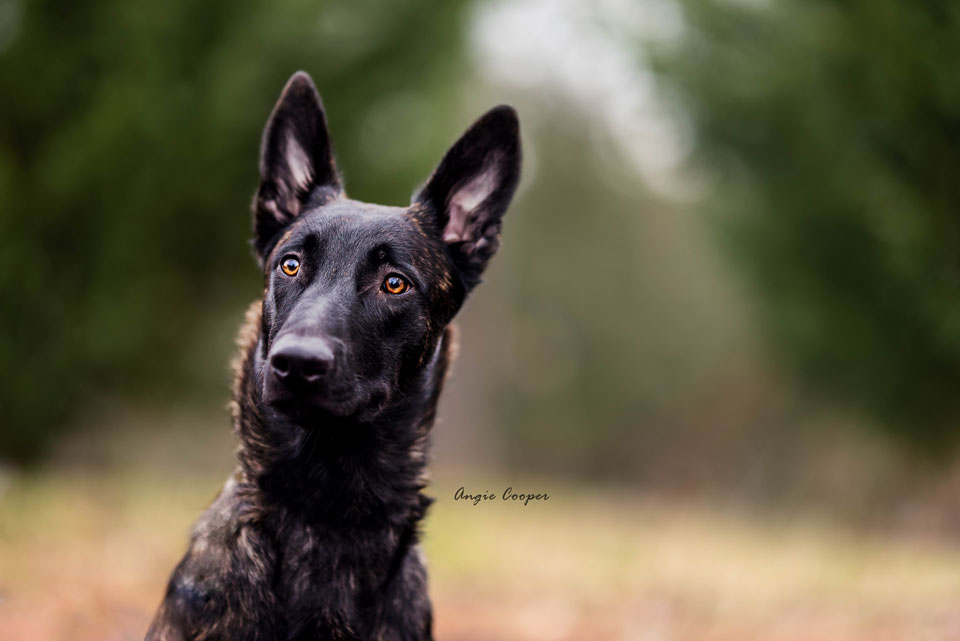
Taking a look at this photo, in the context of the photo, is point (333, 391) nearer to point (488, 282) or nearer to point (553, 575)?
point (553, 575)

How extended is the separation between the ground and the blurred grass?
2 centimetres

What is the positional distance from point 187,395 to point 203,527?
10.0 metres

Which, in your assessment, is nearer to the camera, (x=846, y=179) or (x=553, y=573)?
(x=553, y=573)

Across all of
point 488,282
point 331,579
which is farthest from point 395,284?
point 488,282

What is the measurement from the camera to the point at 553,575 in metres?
8.52

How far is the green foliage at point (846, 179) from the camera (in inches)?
423

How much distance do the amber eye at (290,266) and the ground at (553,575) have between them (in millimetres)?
1290

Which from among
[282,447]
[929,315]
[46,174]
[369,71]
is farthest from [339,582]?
[369,71]

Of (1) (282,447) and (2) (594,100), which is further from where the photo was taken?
(2) (594,100)

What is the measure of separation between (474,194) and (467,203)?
58mm

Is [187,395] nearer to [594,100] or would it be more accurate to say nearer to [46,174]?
[46,174]

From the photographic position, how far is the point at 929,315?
11.5m

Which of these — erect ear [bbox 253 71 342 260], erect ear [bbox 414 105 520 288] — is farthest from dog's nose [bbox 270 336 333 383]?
erect ear [bbox 414 105 520 288]

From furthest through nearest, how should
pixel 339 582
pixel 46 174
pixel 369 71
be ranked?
pixel 369 71 → pixel 46 174 → pixel 339 582
